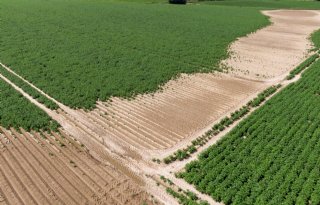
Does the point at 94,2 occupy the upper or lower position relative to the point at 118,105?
upper

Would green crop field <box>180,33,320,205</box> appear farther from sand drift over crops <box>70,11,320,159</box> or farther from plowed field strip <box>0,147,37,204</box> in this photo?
plowed field strip <box>0,147,37,204</box>

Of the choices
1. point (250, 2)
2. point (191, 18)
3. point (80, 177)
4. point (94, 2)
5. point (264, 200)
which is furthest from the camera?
point (250, 2)

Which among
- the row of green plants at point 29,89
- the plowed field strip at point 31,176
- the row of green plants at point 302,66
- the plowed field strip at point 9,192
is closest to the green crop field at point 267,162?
the plowed field strip at point 31,176

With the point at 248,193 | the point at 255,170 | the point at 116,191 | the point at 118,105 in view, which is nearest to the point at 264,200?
the point at 248,193

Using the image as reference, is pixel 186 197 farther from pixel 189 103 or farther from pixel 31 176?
pixel 189 103

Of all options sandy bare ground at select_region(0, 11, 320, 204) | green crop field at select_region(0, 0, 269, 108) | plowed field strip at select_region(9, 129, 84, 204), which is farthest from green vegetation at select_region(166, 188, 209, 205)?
green crop field at select_region(0, 0, 269, 108)

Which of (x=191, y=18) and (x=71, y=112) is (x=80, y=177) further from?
(x=191, y=18)

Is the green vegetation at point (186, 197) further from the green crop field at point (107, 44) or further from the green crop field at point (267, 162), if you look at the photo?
the green crop field at point (107, 44)
